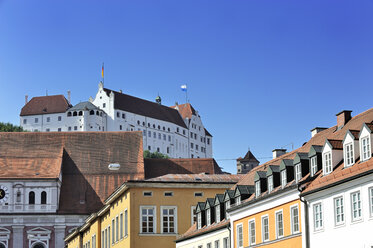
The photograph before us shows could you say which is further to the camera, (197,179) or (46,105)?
(46,105)

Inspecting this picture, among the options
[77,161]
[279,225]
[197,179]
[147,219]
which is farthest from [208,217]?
[77,161]

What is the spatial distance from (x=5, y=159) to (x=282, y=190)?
68.1 m

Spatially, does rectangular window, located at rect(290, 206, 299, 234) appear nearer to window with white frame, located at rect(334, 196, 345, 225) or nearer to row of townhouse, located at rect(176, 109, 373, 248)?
row of townhouse, located at rect(176, 109, 373, 248)

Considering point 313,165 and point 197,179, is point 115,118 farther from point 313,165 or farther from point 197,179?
point 313,165

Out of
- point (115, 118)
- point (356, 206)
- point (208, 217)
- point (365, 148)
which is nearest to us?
point (356, 206)

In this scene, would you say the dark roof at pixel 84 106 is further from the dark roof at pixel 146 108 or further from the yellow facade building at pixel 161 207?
the yellow facade building at pixel 161 207

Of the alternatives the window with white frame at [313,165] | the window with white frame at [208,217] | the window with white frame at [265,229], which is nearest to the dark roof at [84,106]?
the window with white frame at [208,217]

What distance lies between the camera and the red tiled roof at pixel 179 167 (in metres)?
92.4

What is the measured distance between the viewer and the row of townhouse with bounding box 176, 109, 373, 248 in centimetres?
2705

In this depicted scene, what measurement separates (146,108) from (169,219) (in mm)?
134708

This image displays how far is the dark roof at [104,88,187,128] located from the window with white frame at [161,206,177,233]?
4876 inches

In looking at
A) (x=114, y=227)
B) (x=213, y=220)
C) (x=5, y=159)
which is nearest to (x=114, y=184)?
(x=5, y=159)

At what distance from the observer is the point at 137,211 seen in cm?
5041

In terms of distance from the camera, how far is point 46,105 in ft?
597
